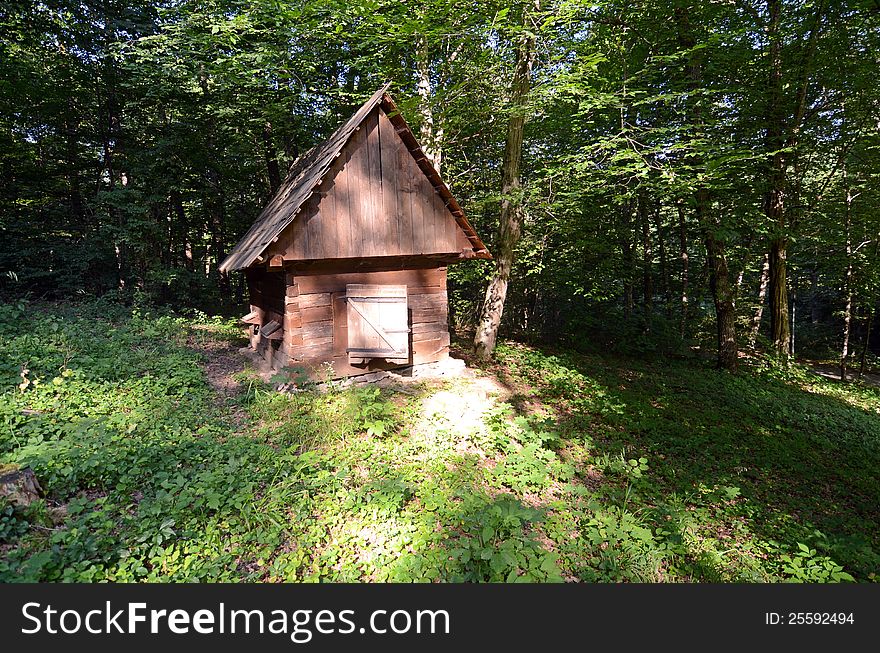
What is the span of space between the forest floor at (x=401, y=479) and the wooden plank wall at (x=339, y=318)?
807 mm

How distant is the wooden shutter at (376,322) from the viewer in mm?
7711

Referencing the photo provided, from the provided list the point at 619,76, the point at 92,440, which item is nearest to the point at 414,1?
the point at 619,76

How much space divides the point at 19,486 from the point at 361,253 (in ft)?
17.5

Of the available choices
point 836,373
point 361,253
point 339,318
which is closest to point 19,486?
point 339,318

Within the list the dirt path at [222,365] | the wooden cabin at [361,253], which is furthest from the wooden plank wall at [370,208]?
the dirt path at [222,365]

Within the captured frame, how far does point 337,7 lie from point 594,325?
1197 cm

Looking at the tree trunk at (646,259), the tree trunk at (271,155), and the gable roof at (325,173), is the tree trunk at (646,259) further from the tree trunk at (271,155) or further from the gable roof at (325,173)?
the tree trunk at (271,155)

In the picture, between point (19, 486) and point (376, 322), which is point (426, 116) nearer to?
point (376, 322)

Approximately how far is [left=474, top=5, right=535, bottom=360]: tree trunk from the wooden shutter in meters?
3.41

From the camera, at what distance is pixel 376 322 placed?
7.80m

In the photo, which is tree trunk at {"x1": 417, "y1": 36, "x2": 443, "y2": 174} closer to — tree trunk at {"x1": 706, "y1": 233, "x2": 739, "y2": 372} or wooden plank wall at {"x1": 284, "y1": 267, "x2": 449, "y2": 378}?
wooden plank wall at {"x1": 284, "y1": 267, "x2": 449, "y2": 378}

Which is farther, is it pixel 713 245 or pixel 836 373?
pixel 836 373
